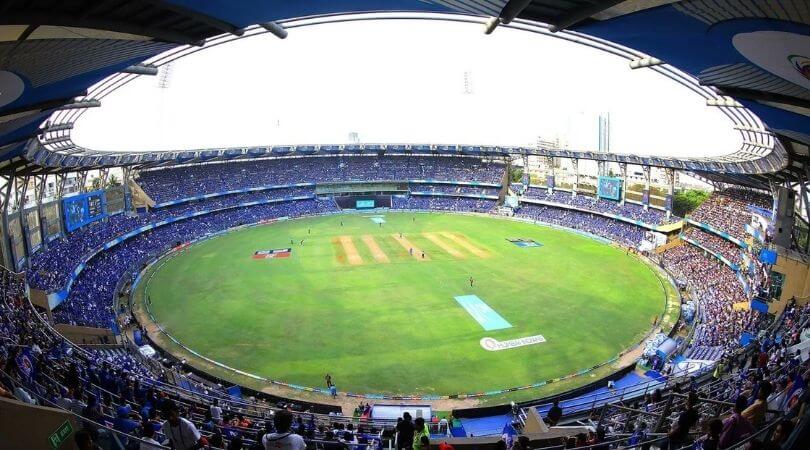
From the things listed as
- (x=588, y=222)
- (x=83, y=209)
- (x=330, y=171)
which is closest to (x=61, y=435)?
(x=83, y=209)

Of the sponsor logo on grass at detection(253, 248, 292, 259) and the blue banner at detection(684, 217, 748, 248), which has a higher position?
the blue banner at detection(684, 217, 748, 248)

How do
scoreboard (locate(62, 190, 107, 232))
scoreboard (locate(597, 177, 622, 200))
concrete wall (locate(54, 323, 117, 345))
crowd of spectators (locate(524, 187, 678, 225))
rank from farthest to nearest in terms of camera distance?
1. scoreboard (locate(597, 177, 622, 200))
2. crowd of spectators (locate(524, 187, 678, 225))
3. scoreboard (locate(62, 190, 107, 232))
4. concrete wall (locate(54, 323, 117, 345))

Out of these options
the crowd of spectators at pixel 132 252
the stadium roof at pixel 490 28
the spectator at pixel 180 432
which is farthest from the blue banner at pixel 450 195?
the spectator at pixel 180 432

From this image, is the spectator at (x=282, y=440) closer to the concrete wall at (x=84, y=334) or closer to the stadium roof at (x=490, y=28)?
the stadium roof at (x=490, y=28)

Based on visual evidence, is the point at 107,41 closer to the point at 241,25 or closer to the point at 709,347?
the point at 241,25

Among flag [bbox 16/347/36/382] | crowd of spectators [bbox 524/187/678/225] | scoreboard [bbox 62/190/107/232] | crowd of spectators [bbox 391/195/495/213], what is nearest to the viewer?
flag [bbox 16/347/36/382]

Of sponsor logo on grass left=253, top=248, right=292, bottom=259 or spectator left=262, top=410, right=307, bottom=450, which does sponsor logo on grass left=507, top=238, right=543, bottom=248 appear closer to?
sponsor logo on grass left=253, top=248, right=292, bottom=259

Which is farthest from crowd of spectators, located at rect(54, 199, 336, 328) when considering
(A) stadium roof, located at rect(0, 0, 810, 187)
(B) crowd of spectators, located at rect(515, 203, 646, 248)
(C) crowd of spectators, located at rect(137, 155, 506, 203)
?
(B) crowd of spectators, located at rect(515, 203, 646, 248)
